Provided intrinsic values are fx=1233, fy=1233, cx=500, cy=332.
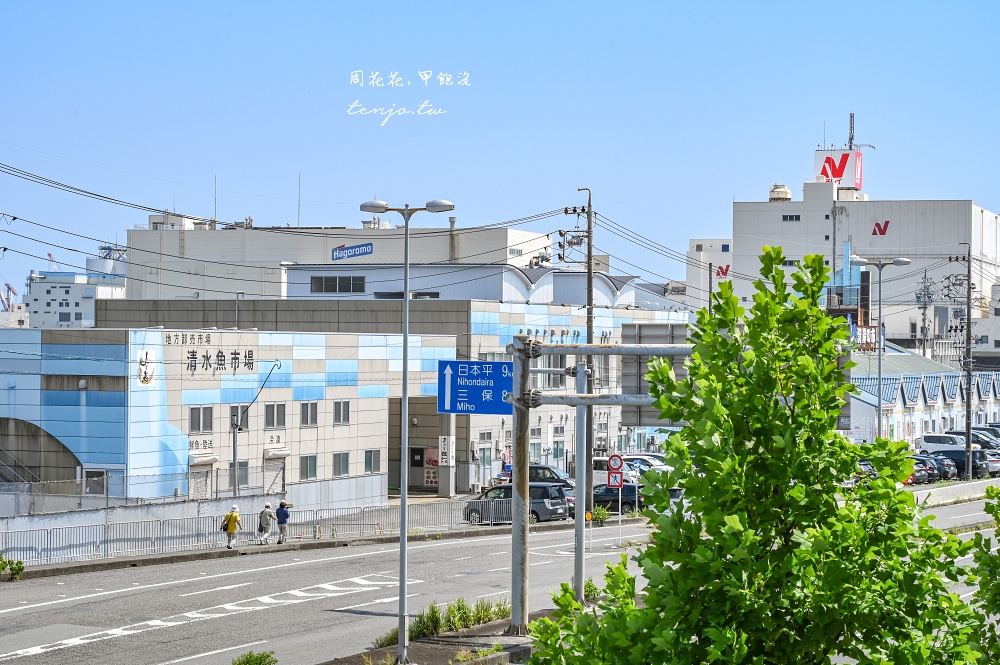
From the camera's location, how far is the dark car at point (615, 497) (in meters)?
46.4

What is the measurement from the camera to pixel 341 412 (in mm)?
52000

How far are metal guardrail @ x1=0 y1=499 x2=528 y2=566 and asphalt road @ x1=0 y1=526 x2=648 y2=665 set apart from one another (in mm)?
1644

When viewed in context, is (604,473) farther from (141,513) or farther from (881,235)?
(881,235)

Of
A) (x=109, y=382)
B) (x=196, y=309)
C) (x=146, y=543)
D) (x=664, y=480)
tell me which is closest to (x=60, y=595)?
(x=146, y=543)

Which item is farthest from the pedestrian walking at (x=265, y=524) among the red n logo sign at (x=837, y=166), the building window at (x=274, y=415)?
the red n logo sign at (x=837, y=166)

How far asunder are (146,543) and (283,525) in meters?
4.59

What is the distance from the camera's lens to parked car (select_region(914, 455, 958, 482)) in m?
55.7

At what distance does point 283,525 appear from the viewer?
38.5m

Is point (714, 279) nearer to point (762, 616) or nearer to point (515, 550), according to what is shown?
point (515, 550)

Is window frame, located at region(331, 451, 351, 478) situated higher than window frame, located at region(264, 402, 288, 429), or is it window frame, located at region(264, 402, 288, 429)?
window frame, located at region(264, 402, 288, 429)

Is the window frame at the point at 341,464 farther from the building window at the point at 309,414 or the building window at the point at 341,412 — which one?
the building window at the point at 309,414

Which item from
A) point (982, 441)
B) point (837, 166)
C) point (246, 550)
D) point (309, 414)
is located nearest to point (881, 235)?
point (837, 166)

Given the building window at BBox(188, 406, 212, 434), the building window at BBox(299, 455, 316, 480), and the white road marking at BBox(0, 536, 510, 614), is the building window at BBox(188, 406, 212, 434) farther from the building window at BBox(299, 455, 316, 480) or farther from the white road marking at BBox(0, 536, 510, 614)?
the white road marking at BBox(0, 536, 510, 614)

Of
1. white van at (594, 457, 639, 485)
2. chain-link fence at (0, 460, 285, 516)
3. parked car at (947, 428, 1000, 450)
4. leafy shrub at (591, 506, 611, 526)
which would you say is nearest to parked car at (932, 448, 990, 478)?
parked car at (947, 428, 1000, 450)
